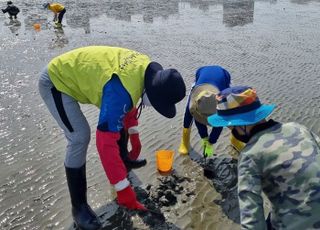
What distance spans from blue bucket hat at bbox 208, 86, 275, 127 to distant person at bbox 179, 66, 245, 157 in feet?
5.95

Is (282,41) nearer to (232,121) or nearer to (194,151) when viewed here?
(194,151)

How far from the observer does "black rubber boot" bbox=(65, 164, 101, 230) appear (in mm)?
3806

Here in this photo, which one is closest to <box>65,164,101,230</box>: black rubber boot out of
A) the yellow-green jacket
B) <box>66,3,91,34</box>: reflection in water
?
the yellow-green jacket

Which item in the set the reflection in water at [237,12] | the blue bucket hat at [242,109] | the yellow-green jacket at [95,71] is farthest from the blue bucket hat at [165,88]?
the reflection in water at [237,12]

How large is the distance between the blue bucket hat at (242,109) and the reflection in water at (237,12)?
14622mm

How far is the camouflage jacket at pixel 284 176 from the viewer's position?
7.69ft

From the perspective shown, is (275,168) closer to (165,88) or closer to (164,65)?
(165,88)

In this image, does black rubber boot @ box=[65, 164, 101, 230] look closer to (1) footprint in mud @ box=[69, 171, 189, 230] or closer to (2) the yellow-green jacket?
(1) footprint in mud @ box=[69, 171, 189, 230]

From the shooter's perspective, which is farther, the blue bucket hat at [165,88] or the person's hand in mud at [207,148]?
the person's hand in mud at [207,148]

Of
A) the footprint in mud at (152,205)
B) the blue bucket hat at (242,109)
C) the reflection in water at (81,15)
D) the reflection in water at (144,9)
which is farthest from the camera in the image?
the reflection in water at (144,9)

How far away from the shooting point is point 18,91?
799cm

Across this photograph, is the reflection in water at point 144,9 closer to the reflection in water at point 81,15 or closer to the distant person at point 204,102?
the reflection in water at point 81,15

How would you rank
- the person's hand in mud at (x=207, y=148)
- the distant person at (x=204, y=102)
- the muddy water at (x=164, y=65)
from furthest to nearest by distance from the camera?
the person's hand in mud at (x=207, y=148) < the distant person at (x=204, y=102) < the muddy water at (x=164, y=65)

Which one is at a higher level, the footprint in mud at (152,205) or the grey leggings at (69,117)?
the grey leggings at (69,117)
